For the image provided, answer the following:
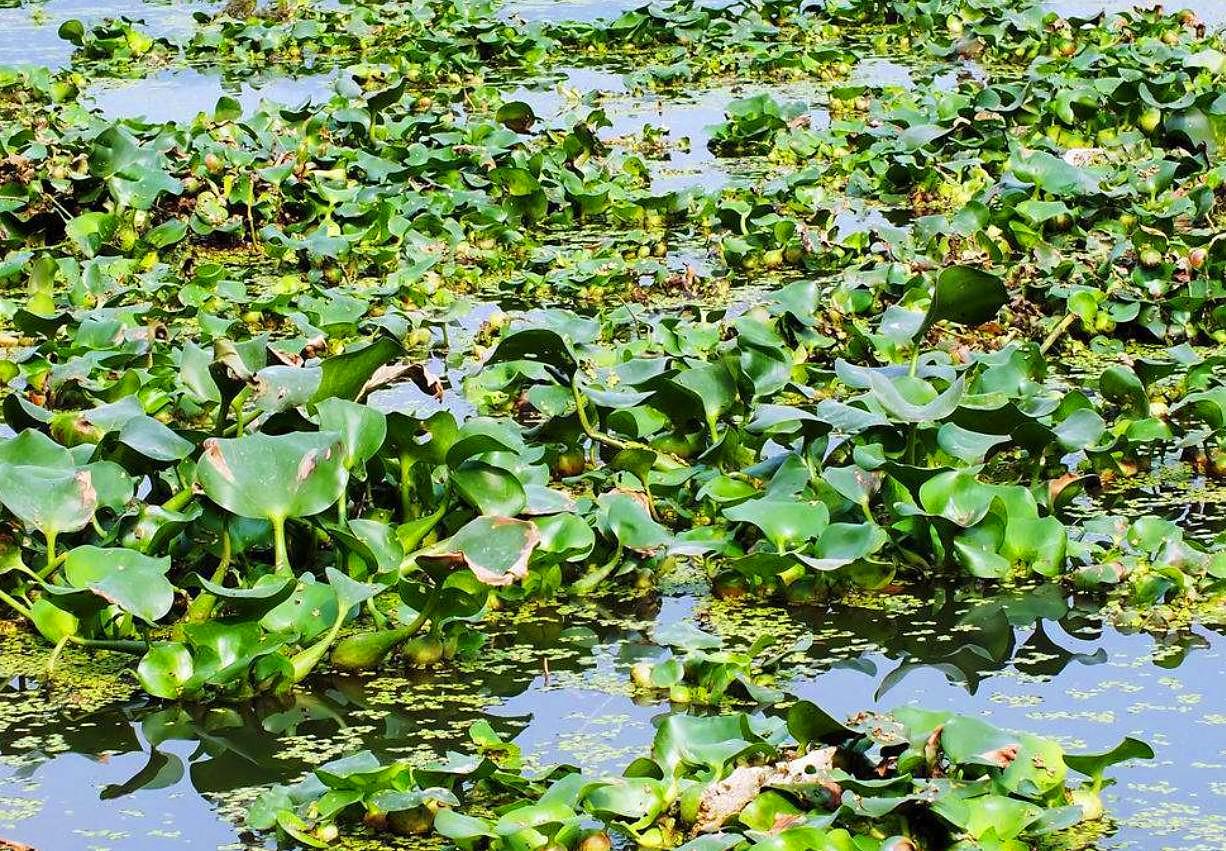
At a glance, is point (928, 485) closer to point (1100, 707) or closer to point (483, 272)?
point (1100, 707)

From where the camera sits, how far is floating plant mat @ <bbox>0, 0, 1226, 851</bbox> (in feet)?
8.03

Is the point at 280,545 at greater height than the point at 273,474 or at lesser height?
lesser

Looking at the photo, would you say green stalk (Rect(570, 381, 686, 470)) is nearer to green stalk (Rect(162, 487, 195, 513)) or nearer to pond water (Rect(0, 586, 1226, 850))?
pond water (Rect(0, 586, 1226, 850))

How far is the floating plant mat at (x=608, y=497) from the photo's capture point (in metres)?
2.45

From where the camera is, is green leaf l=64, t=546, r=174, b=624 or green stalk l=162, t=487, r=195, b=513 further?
green stalk l=162, t=487, r=195, b=513

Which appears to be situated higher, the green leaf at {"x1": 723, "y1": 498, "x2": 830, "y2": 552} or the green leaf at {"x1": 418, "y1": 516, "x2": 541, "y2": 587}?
the green leaf at {"x1": 418, "y1": 516, "x2": 541, "y2": 587}

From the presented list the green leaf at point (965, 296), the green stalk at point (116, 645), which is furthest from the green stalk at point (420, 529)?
the green leaf at point (965, 296)

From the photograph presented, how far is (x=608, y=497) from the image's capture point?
10.6ft

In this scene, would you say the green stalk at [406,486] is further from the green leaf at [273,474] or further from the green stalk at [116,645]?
the green stalk at [116,645]

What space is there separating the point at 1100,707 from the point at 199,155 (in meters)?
3.92

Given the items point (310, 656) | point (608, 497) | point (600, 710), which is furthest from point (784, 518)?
point (310, 656)

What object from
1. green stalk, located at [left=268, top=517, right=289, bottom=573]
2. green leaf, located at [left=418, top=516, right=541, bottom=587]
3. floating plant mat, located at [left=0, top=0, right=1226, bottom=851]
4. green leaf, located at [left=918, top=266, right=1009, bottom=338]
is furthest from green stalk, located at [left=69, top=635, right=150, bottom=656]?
green leaf, located at [left=918, top=266, right=1009, bottom=338]

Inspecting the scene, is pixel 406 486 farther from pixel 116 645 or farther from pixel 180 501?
pixel 116 645

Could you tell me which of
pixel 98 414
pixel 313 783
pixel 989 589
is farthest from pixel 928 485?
pixel 98 414
